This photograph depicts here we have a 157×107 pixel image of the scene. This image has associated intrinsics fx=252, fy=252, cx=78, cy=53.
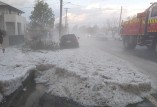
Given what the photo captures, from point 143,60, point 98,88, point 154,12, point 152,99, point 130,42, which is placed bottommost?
point 143,60

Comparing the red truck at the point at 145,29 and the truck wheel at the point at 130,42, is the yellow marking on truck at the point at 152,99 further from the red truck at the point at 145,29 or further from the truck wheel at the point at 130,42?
the truck wheel at the point at 130,42

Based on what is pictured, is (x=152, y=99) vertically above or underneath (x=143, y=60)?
above

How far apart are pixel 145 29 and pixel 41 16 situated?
31669mm

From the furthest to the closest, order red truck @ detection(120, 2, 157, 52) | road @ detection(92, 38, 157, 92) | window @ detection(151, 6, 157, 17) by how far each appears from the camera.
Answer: red truck @ detection(120, 2, 157, 52) < window @ detection(151, 6, 157, 17) < road @ detection(92, 38, 157, 92)

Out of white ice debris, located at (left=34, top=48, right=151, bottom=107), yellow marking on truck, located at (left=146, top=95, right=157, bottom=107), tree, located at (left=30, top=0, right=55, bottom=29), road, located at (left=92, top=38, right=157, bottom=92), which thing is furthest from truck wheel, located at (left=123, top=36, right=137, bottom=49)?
tree, located at (left=30, top=0, right=55, bottom=29)

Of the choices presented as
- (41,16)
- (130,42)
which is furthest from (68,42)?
(41,16)

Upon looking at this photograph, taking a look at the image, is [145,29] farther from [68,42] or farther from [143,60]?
[68,42]

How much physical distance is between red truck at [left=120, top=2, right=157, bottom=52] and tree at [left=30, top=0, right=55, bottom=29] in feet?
86.9

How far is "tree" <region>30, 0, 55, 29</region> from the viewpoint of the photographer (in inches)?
1852

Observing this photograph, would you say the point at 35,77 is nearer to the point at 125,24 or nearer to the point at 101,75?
the point at 101,75

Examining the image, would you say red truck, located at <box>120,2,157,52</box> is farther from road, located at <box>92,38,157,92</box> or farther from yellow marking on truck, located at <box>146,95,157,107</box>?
yellow marking on truck, located at <box>146,95,157,107</box>

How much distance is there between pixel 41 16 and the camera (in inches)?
1876

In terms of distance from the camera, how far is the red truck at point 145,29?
1758 centimetres

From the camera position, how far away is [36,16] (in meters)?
47.8
